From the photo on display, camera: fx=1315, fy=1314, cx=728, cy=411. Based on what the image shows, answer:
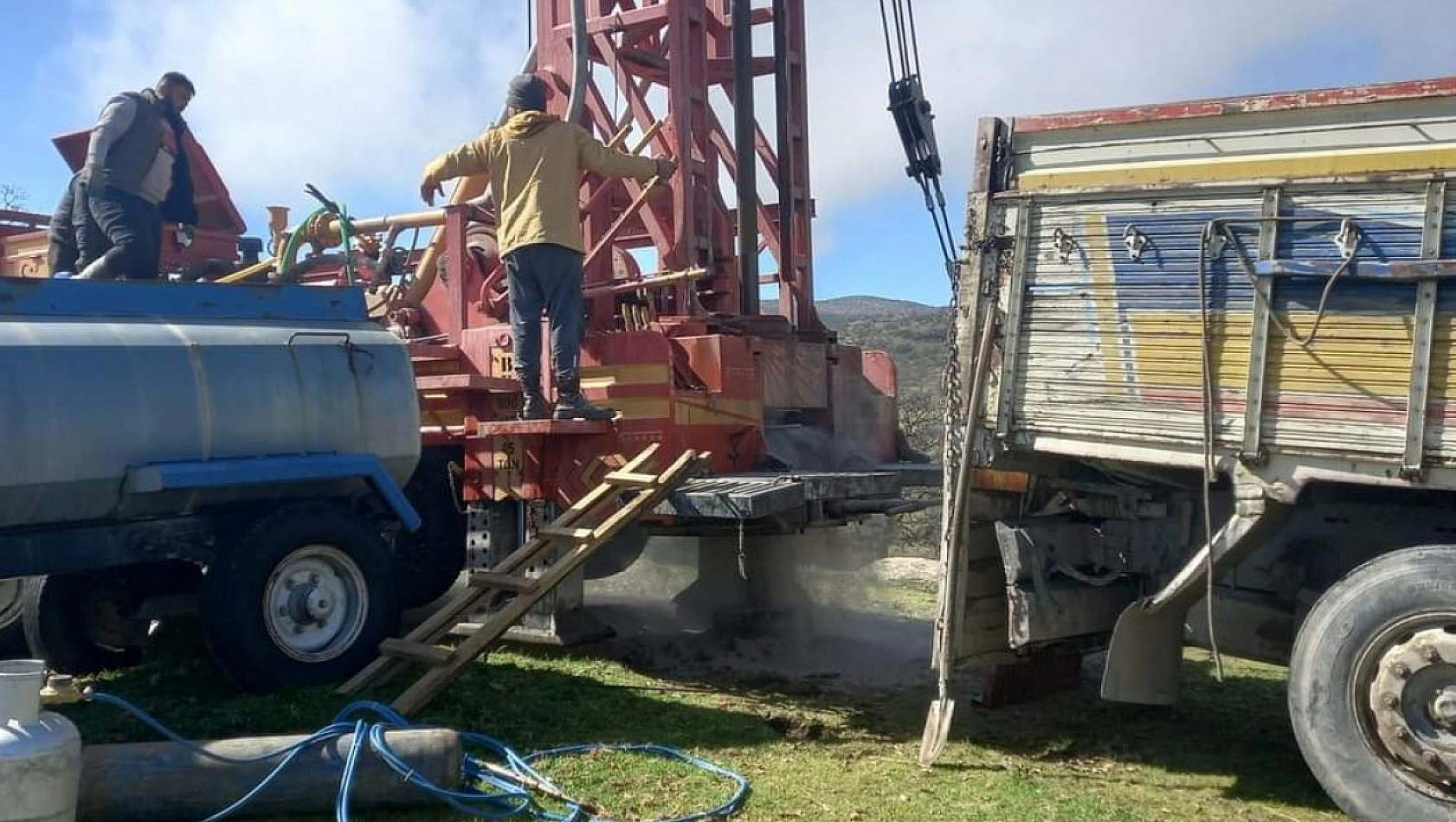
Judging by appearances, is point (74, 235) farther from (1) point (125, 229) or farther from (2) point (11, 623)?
(2) point (11, 623)

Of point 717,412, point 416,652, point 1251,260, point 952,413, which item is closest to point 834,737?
point 952,413

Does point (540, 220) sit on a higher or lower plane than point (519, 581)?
higher

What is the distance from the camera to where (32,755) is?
12.3ft

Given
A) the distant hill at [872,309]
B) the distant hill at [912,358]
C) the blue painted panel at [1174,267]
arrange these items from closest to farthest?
the blue painted panel at [1174,267]
the distant hill at [912,358]
the distant hill at [872,309]

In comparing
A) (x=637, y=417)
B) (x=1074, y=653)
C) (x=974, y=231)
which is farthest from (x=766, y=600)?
(x=974, y=231)

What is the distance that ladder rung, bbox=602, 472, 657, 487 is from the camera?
662cm

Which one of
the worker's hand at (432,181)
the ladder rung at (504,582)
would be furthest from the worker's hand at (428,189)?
the ladder rung at (504,582)

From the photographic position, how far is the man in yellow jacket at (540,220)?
715 centimetres

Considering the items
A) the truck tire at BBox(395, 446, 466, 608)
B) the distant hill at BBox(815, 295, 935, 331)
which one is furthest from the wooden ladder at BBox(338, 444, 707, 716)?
the distant hill at BBox(815, 295, 935, 331)

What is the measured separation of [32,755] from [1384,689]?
4200mm

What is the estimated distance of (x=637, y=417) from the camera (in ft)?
24.0

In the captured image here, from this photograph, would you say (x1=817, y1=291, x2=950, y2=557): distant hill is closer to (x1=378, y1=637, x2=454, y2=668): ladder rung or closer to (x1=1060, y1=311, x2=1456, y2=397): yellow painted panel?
(x1=1060, y1=311, x2=1456, y2=397): yellow painted panel

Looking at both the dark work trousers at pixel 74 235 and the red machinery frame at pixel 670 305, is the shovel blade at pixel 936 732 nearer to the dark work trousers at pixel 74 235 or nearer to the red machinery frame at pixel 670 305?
the red machinery frame at pixel 670 305

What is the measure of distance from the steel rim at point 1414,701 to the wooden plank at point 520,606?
10.9ft
